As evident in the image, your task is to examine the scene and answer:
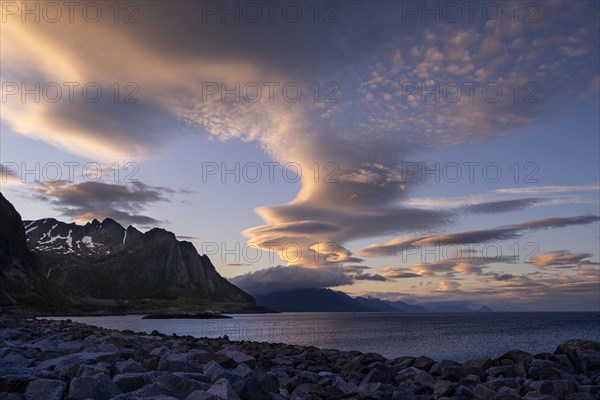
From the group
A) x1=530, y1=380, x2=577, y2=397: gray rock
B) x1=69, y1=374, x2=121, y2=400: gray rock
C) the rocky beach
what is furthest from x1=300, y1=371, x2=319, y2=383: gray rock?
x1=69, y1=374, x2=121, y2=400: gray rock

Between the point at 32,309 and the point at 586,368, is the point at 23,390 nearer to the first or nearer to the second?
the point at 586,368

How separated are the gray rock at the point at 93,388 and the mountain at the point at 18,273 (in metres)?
155

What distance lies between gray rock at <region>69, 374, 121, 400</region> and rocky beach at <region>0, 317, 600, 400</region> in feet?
0.06

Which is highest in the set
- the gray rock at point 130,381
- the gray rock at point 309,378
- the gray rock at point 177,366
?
the gray rock at point 130,381

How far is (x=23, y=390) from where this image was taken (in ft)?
29.3

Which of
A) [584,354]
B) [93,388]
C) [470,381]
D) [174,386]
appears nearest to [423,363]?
[470,381]

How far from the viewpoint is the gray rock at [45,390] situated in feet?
28.5

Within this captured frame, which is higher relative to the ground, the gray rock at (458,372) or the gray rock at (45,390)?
the gray rock at (45,390)

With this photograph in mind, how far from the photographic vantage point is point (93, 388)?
29.9 feet

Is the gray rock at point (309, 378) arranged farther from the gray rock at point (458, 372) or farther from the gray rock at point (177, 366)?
the gray rock at point (458, 372)

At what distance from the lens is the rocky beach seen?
9.24 m

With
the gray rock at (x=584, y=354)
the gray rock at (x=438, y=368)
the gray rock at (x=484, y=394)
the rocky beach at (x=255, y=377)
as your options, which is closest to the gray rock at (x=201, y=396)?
Result: the rocky beach at (x=255, y=377)

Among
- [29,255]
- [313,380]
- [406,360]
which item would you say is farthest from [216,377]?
[29,255]

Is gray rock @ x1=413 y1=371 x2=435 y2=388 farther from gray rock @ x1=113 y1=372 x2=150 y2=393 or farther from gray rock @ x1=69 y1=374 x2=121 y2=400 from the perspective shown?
gray rock @ x1=69 y1=374 x2=121 y2=400
